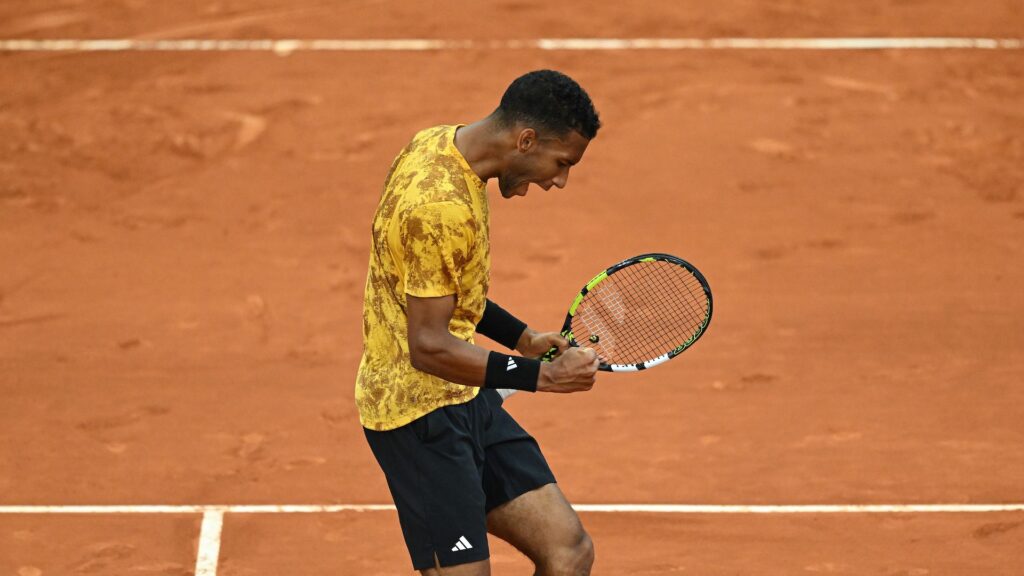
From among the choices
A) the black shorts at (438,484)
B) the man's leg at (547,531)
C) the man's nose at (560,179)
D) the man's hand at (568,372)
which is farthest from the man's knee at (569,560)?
the man's nose at (560,179)

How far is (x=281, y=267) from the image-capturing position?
9000 mm

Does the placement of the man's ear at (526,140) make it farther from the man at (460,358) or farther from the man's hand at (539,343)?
the man's hand at (539,343)

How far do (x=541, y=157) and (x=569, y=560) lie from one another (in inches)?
50.3

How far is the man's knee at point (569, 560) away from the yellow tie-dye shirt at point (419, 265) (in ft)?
1.85

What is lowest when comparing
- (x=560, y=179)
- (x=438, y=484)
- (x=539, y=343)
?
(x=438, y=484)

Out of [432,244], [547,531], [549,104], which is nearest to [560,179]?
[549,104]

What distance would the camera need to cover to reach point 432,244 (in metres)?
4.14

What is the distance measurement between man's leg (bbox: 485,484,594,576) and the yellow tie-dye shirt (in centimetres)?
40

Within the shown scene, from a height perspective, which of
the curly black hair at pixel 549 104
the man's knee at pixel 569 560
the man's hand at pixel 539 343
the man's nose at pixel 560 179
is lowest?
the man's knee at pixel 569 560

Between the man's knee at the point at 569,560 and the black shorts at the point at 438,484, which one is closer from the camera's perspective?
the black shorts at the point at 438,484

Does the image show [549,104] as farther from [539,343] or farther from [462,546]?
[462,546]

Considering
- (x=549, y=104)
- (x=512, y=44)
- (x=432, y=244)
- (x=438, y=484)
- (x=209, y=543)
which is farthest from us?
(x=512, y=44)

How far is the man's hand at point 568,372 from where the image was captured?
14.4ft

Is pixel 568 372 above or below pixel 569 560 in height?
above
